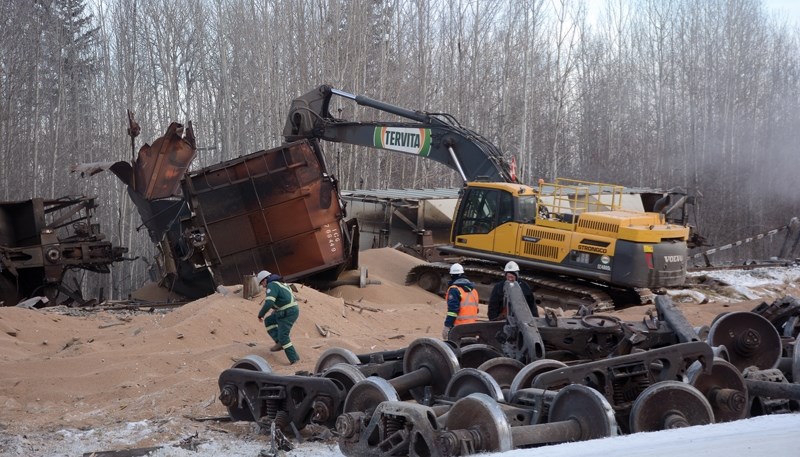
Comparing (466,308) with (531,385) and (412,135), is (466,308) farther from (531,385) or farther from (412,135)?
(412,135)

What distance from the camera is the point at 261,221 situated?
1762cm

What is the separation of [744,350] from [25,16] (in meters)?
37.1

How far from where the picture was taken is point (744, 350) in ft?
28.8

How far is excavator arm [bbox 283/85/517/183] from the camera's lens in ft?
61.2

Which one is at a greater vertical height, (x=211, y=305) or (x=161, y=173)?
(x=161, y=173)

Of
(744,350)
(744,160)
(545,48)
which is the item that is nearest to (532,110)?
(545,48)

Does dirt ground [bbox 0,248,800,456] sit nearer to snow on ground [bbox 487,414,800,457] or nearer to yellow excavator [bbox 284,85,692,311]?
yellow excavator [bbox 284,85,692,311]

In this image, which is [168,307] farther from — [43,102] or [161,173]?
[43,102]

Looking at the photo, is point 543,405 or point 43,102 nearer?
point 543,405

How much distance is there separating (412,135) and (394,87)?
22468mm

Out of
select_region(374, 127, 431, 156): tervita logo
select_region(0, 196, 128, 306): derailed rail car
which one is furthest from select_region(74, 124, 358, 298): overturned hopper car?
select_region(0, 196, 128, 306): derailed rail car

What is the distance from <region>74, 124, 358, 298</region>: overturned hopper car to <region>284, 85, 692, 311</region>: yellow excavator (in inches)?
80.4

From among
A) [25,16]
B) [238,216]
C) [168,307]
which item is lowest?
[168,307]

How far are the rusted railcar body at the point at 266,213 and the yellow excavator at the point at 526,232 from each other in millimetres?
2142
